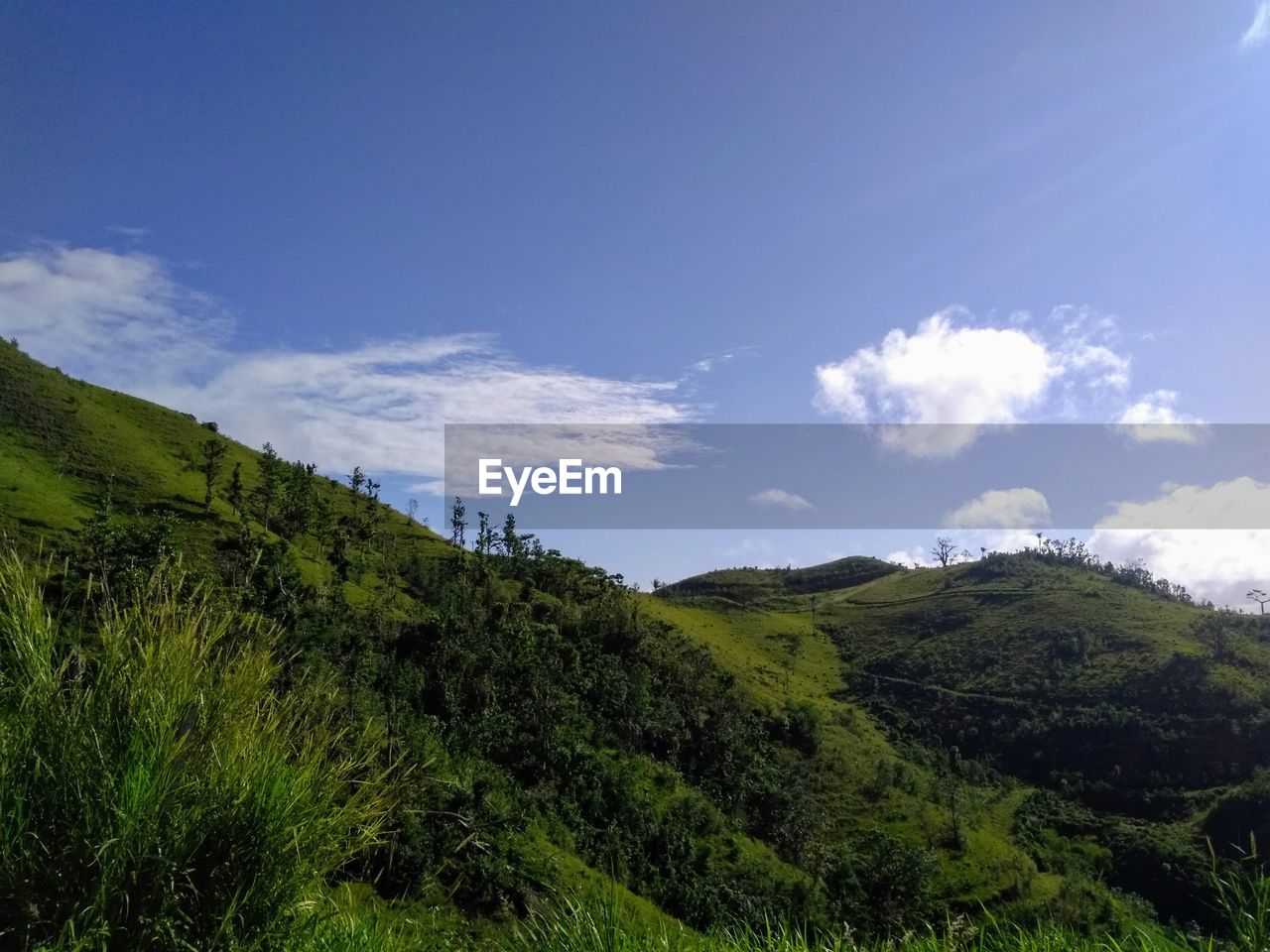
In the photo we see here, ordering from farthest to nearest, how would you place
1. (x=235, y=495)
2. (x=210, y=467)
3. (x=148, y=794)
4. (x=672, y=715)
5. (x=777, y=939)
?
(x=235, y=495), (x=672, y=715), (x=210, y=467), (x=777, y=939), (x=148, y=794)

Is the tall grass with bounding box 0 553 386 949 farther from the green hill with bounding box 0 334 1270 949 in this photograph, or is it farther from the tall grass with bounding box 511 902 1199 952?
the green hill with bounding box 0 334 1270 949

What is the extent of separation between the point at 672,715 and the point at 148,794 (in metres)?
61.4

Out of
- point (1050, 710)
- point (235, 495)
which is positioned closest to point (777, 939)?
point (235, 495)

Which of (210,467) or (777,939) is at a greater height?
(210,467)

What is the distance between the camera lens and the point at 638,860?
154 feet

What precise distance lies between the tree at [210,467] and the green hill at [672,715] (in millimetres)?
452

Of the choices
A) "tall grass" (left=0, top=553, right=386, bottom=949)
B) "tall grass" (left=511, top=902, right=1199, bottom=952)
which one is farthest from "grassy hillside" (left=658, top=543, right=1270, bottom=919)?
"tall grass" (left=0, top=553, right=386, bottom=949)

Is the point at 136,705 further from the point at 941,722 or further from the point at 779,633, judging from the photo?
the point at 779,633

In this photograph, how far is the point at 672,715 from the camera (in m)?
62.0

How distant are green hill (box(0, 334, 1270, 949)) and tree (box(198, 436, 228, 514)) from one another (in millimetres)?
452

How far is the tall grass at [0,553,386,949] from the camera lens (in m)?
3.19

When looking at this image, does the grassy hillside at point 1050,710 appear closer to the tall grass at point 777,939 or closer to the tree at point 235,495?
the tree at point 235,495

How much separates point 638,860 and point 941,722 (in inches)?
2181

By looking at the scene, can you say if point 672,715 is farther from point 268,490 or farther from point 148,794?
point 148,794
